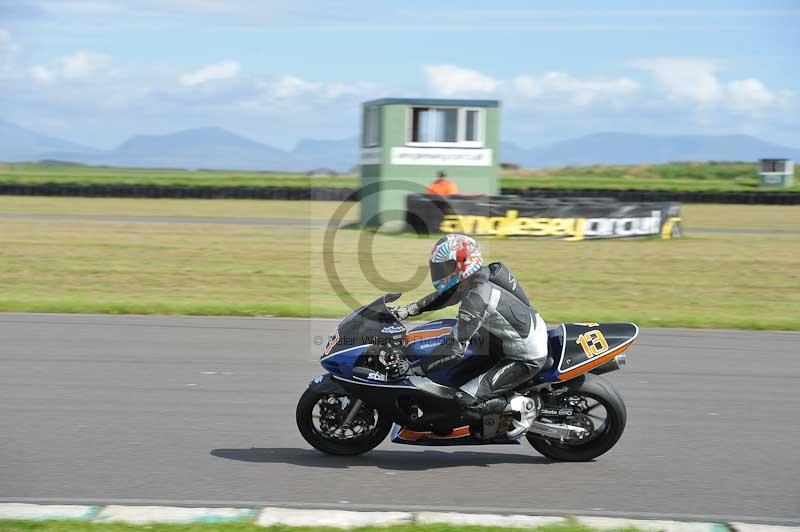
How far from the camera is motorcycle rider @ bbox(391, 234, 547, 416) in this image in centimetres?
609

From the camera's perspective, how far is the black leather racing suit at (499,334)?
20.1 ft

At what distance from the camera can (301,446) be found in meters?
6.69

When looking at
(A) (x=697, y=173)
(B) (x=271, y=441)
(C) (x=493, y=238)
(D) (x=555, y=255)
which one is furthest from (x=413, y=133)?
(A) (x=697, y=173)

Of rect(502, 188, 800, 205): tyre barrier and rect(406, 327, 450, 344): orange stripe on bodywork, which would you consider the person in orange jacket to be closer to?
rect(502, 188, 800, 205): tyre barrier

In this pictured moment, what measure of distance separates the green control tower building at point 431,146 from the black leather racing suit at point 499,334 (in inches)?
794

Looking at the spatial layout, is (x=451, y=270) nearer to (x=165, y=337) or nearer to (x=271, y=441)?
(x=271, y=441)

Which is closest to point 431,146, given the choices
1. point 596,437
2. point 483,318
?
point 596,437

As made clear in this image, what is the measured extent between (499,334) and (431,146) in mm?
21019

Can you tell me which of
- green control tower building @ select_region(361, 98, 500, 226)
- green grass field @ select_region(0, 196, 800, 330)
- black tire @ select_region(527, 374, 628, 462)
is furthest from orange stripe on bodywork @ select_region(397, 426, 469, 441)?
green control tower building @ select_region(361, 98, 500, 226)

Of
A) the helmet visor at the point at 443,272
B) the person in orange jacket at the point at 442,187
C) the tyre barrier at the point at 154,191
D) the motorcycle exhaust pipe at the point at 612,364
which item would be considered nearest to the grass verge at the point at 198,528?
the motorcycle exhaust pipe at the point at 612,364

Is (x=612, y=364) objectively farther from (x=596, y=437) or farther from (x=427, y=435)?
(x=427, y=435)

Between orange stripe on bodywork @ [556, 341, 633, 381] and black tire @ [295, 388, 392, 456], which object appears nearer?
orange stripe on bodywork @ [556, 341, 633, 381]

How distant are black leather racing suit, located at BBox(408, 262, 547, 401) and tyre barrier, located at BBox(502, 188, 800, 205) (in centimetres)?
3254

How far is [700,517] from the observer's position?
207 inches
